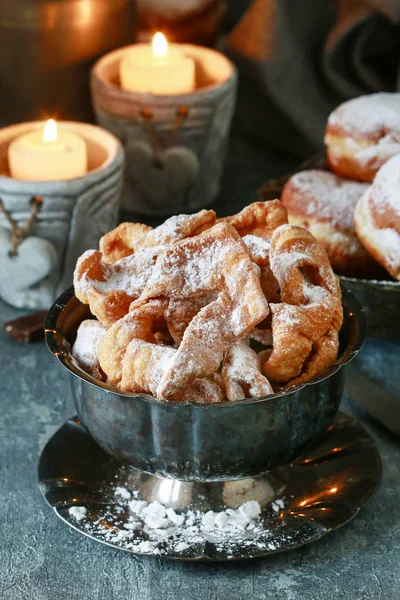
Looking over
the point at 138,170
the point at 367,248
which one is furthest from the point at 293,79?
the point at 367,248

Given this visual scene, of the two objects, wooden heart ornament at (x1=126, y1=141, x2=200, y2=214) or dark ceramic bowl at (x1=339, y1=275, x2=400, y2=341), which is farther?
wooden heart ornament at (x1=126, y1=141, x2=200, y2=214)

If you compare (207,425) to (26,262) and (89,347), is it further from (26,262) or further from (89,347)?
(26,262)

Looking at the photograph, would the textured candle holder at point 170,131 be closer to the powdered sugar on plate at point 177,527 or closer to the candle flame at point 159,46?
the candle flame at point 159,46

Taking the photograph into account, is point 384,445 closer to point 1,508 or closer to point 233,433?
point 233,433

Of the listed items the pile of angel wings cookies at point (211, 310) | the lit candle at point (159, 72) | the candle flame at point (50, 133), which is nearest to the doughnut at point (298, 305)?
the pile of angel wings cookies at point (211, 310)

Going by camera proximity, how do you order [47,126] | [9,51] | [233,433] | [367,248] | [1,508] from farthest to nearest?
[9,51] → [47,126] → [367,248] → [1,508] → [233,433]

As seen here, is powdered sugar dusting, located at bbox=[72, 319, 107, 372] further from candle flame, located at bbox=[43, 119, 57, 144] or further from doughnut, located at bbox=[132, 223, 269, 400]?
candle flame, located at bbox=[43, 119, 57, 144]

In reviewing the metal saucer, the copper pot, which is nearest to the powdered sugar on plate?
the metal saucer
